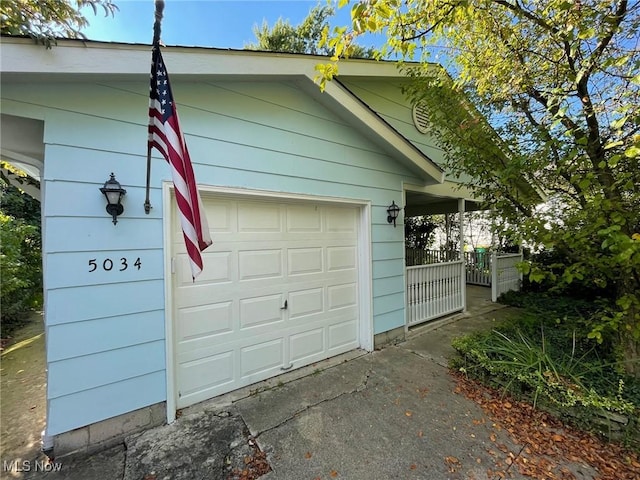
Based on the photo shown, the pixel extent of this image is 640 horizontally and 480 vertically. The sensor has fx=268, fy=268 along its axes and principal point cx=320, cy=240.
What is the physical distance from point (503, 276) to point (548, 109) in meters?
6.43

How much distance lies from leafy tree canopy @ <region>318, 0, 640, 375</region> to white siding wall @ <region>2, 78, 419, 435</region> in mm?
1248

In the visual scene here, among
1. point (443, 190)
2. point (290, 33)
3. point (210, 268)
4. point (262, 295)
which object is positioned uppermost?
point (290, 33)

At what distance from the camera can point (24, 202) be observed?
748cm

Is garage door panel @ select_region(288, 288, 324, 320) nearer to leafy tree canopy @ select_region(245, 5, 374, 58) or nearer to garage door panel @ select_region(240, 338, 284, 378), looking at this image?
garage door panel @ select_region(240, 338, 284, 378)

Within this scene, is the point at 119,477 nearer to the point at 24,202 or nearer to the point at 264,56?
the point at 264,56

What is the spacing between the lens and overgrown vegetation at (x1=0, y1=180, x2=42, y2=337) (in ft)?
15.4

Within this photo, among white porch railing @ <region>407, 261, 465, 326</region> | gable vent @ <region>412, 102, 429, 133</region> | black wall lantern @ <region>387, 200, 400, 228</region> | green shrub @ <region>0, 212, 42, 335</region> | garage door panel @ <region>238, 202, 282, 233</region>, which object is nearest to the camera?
garage door panel @ <region>238, 202, 282, 233</region>

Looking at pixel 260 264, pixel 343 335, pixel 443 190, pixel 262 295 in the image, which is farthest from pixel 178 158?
pixel 443 190

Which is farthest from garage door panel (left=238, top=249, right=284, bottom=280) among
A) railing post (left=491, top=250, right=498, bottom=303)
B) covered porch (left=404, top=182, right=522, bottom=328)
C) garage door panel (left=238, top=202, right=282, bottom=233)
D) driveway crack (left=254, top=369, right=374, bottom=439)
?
railing post (left=491, top=250, right=498, bottom=303)

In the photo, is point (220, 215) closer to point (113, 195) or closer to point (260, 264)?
point (260, 264)

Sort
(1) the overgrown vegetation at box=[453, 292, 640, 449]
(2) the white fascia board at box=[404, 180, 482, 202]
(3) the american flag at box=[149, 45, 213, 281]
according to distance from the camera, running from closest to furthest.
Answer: (3) the american flag at box=[149, 45, 213, 281] < (1) the overgrown vegetation at box=[453, 292, 640, 449] < (2) the white fascia board at box=[404, 180, 482, 202]

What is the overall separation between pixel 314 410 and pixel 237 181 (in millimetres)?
2534

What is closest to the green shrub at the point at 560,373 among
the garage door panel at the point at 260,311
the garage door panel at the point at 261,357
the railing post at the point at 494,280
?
the garage door panel at the point at 261,357

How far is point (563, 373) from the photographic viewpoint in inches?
113
